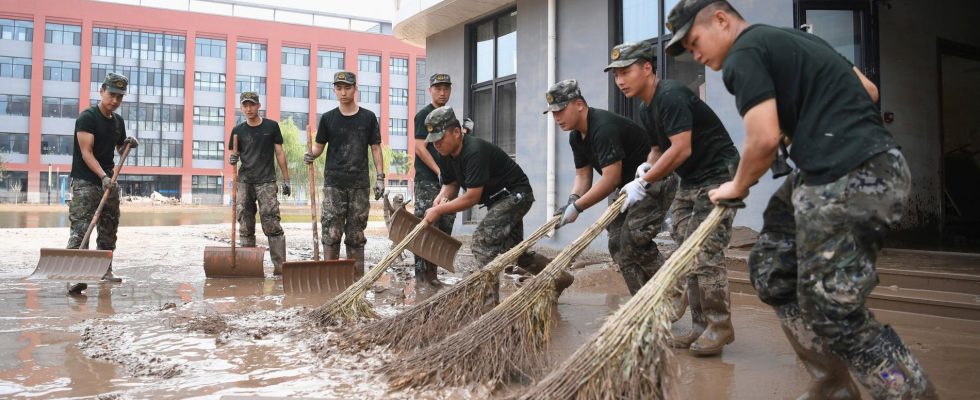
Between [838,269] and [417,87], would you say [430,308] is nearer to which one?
[838,269]

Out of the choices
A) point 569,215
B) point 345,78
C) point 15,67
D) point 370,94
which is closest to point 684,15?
point 569,215

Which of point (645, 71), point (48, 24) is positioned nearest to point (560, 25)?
point (645, 71)

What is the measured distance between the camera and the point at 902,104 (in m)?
7.22

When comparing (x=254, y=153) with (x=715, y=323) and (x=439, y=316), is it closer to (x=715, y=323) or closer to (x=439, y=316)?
(x=439, y=316)

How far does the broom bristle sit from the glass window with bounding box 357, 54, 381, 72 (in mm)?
52122

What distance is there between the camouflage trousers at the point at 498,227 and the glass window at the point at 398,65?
1987 inches

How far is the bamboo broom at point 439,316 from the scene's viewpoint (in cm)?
357

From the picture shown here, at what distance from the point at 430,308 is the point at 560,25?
21.5ft

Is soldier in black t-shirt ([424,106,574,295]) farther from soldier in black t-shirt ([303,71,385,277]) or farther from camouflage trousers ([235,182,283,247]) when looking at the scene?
camouflage trousers ([235,182,283,247])

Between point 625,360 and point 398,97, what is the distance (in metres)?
53.1

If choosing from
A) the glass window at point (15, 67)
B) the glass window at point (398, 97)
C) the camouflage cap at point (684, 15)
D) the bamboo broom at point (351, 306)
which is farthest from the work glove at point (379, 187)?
the glass window at point (15, 67)

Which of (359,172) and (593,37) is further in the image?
(593,37)

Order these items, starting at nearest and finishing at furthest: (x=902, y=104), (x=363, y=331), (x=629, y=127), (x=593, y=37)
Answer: (x=363, y=331) < (x=629, y=127) < (x=902, y=104) < (x=593, y=37)

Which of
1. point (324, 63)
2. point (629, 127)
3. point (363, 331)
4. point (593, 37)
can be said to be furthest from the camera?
point (324, 63)
